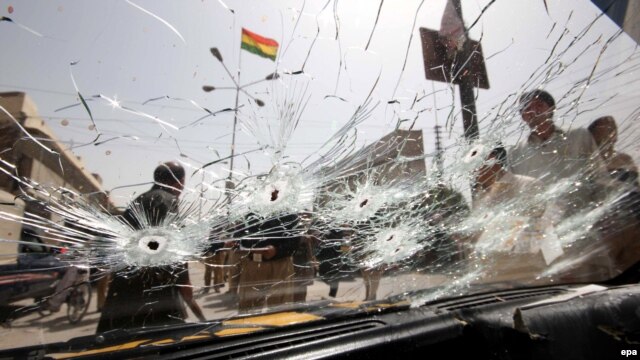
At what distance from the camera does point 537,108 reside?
2.00 meters

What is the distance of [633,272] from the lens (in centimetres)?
211

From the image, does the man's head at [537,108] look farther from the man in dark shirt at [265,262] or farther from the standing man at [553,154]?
Answer: the man in dark shirt at [265,262]

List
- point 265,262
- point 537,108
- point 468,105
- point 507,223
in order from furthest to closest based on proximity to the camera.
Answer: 1. point 507,223
2. point 537,108
3. point 468,105
4. point 265,262

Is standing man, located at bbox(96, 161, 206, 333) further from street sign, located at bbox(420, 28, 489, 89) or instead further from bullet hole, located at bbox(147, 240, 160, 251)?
street sign, located at bbox(420, 28, 489, 89)

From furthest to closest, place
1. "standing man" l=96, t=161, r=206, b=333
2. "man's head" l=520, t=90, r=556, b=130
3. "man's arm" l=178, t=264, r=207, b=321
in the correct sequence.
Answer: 1. "man's head" l=520, t=90, r=556, b=130
2. "man's arm" l=178, t=264, r=207, b=321
3. "standing man" l=96, t=161, r=206, b=333

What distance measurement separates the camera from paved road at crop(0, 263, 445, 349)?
3.29ft

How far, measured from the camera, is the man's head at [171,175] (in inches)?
47.8

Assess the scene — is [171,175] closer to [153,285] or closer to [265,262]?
[153,285]

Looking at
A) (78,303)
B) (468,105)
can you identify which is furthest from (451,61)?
(78,303)

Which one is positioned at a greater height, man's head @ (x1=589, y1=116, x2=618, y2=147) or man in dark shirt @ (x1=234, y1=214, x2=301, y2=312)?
man's head @ (x1=589, y1=116, x2=618, y2=147)

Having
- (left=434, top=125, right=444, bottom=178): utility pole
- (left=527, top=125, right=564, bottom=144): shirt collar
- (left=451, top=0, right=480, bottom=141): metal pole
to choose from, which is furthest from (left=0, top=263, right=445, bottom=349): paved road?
(left=527, top=125, right=564, bottom=144): shirt collar

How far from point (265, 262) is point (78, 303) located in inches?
26.5

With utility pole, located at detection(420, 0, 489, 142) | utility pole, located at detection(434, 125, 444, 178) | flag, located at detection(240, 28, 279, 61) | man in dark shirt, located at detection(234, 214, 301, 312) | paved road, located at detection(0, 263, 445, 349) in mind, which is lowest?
paved road, located at detection(0, 263, 445, 349)

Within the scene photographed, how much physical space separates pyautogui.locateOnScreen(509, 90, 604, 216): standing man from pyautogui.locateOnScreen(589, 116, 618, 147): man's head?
38 millimetres
